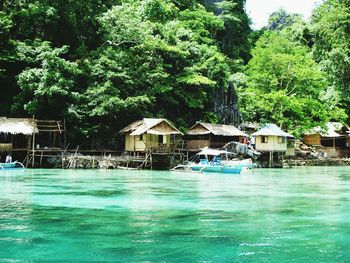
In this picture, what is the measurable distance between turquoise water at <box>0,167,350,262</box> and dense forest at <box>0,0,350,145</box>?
14737 mm

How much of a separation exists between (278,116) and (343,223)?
96.4 feet

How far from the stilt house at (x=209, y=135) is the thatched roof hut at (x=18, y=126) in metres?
11.3

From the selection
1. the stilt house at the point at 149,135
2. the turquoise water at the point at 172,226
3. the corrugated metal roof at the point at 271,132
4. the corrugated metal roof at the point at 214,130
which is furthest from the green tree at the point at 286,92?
the turquoise water at the point at 172,226

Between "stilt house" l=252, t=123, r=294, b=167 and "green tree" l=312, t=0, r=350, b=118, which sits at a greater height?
"green tree" l=312, t=0, r=350, b=118

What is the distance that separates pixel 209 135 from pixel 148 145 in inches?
195

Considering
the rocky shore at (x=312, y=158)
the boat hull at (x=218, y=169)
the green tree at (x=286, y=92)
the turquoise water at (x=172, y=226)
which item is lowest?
the turquoise water at (x=172, y=226)

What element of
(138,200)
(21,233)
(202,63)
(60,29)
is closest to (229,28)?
(202,63)

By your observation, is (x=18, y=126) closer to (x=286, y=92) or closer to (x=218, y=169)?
(x=218, y=169)

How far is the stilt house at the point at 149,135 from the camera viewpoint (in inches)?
1208

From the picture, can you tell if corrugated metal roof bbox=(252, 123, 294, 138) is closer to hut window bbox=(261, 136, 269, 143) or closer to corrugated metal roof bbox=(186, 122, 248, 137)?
hut window bbox=(261, 136, 269, 143)

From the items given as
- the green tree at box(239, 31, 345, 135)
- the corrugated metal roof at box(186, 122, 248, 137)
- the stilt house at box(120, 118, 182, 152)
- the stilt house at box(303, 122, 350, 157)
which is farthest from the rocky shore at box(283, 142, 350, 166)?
the stilt house at box(120, 118, 182, 152)

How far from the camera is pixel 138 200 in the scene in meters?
14.2

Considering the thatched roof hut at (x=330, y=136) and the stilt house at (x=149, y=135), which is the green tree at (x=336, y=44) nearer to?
the thatched roof hut at (x=330, y=136)

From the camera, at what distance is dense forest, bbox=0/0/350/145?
101 feet
